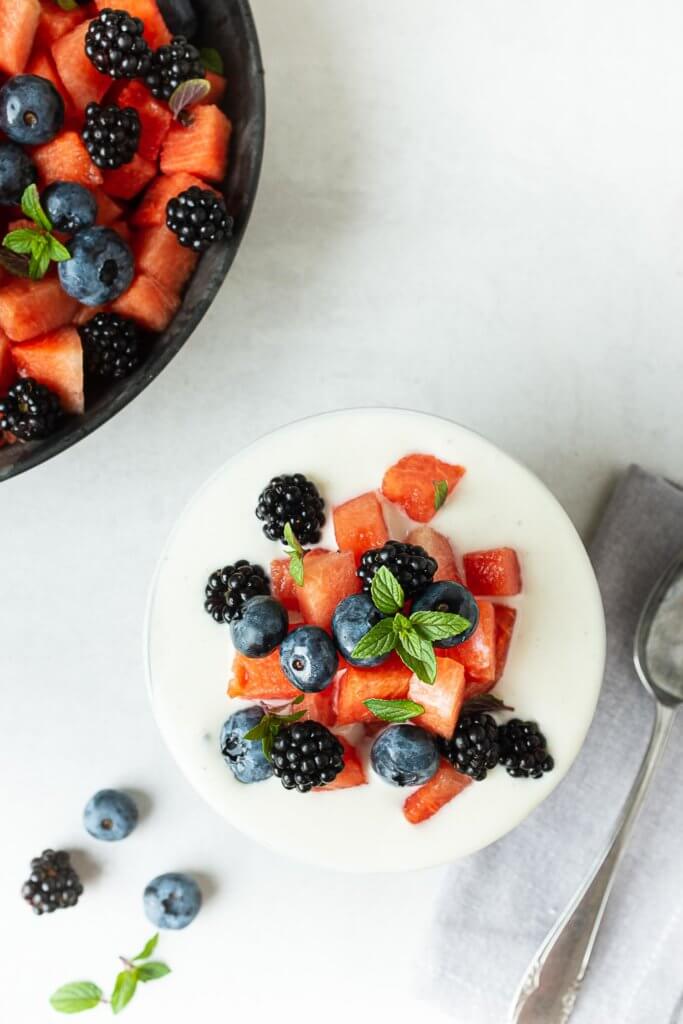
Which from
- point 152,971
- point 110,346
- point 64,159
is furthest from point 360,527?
point 152,971

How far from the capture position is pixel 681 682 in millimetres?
1611

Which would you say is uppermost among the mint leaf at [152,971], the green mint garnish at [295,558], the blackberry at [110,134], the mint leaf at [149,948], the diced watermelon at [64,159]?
the blackberry at [110,134]

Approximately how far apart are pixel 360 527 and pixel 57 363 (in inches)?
21.1

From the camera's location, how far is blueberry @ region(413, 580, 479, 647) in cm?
120

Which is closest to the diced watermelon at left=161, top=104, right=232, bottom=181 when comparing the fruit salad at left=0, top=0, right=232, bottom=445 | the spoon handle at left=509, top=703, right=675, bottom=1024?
the fruit salad at left=0, top=0, right=232, bottom=445

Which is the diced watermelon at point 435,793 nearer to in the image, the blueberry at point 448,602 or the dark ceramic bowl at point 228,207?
the blueberry at point 448,602

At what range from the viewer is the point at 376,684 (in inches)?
50.3

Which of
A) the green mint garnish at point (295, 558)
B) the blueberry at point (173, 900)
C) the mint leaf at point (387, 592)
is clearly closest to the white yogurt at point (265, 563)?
the green mint garnish at point (295, 558)

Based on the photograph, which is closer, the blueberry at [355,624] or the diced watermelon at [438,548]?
the blueberry at [355,624]

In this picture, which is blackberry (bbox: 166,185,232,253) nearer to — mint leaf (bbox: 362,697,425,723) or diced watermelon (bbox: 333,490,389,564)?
diced watermelon (bbox: 333,490,389,564)

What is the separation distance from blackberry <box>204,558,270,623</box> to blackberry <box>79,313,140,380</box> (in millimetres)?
361

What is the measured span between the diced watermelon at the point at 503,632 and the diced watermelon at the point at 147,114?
90 centimetres

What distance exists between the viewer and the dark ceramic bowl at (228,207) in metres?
1.42

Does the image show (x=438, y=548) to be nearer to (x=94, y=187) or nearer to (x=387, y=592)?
(x=387, y=592)
